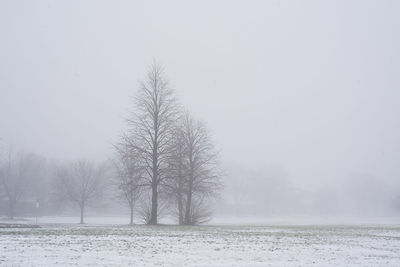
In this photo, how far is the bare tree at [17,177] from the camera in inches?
3383

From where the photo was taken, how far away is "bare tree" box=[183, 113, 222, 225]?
134ft

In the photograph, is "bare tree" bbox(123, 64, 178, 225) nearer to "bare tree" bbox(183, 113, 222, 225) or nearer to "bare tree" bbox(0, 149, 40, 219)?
"bare tree" bbox(183, 113, 222, 225)

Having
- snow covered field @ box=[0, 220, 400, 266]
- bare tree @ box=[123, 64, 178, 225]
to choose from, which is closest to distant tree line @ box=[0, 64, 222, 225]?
bare tree @ box=[123, 64, 178, 225]

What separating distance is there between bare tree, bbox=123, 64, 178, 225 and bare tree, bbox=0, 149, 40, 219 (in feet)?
178

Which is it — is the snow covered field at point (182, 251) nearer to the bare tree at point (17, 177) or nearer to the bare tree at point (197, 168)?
the bare tree at point (197, 168)

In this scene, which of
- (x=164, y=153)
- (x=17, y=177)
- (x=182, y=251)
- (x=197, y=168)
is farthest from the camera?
(x=17, y=177)

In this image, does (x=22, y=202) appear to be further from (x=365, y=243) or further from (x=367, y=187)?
(x=367, y=187)

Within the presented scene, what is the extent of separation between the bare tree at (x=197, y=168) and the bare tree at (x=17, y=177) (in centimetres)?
5222

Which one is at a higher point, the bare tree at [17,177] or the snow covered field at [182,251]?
the bare tree at [17,177]

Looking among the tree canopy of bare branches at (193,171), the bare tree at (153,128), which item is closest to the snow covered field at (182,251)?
the bare tree at (153,128)

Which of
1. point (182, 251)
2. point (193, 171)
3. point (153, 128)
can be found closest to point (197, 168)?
point (193, 171)

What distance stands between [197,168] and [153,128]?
7929mm

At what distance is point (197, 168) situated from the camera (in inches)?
1654

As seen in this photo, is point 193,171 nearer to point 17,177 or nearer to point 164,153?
point 164,153
